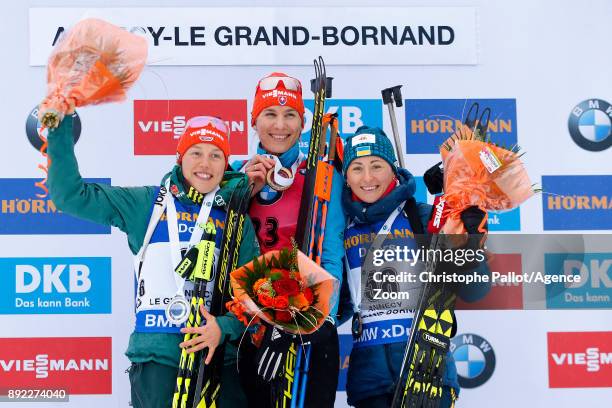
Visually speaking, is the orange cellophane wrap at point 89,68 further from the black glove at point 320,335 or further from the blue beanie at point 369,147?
the black glove at point 320,335

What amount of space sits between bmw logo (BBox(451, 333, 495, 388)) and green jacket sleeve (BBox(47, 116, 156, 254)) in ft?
6.85

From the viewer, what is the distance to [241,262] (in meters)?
3.56

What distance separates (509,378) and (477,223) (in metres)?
1.69

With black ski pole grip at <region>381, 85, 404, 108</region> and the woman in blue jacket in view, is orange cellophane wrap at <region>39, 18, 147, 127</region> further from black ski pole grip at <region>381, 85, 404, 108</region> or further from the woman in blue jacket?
black ski pole grip at <region>381, 85, 404, 108</region>

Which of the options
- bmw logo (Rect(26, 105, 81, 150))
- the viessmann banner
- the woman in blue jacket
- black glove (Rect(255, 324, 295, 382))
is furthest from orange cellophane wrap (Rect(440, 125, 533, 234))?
bmw logo (Rect(26, 105, 81, 150))

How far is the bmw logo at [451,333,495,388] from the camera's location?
473 cm

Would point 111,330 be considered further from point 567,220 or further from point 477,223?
point 567,220

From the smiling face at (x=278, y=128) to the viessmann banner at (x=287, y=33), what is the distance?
76 cm

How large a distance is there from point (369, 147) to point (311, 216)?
405mm

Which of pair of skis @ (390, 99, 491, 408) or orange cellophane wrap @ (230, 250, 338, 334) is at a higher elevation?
orange cellophane wrap @ (230, 250, 338, 334)

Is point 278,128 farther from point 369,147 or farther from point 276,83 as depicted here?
→ point 369,147

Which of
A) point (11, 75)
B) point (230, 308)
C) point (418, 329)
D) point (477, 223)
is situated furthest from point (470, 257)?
point (11, 75)

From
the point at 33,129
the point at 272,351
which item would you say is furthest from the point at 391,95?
the point at 33,129

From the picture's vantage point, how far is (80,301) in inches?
181
